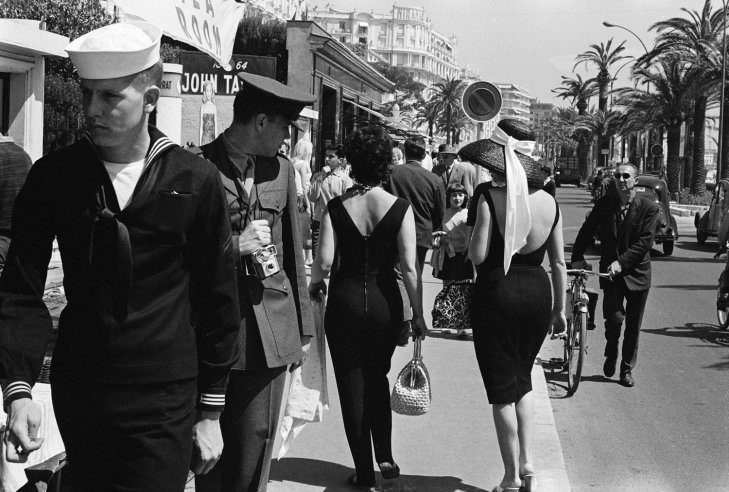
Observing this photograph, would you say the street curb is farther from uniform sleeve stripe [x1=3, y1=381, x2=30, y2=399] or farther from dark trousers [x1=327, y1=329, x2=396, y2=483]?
uniform sleeve stripe [x1=3, y1=381, x2=30, y2=399]

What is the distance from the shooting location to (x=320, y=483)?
18.7 ft

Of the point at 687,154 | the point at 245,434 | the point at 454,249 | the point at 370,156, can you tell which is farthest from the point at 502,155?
the point at 687,154

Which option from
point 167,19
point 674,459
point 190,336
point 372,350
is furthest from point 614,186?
point 190,336

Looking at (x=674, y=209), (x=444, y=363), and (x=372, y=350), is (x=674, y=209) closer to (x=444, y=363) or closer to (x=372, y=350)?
(x=444, y=363)

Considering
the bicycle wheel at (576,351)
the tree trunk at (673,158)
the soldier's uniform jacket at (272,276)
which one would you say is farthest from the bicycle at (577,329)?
the tree trunk at (673,158)

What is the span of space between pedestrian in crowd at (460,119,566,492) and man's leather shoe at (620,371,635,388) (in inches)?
141

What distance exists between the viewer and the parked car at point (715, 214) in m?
23.2

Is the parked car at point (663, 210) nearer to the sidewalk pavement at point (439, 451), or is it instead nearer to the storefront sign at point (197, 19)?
the sidewalk pavement at point (439, 451)

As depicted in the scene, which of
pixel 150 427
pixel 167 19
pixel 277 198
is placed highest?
pixel 167 19

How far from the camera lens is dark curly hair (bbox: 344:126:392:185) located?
555 centimetres

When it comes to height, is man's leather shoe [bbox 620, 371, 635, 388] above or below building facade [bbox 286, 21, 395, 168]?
below

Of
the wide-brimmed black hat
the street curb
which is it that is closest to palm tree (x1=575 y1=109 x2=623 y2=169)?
the street curb

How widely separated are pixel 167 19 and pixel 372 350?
1904mm

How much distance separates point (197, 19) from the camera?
5.29 m
